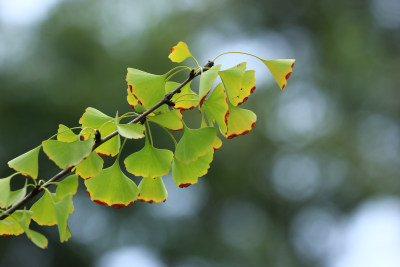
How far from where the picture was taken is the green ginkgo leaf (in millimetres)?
352

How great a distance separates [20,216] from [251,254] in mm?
6081

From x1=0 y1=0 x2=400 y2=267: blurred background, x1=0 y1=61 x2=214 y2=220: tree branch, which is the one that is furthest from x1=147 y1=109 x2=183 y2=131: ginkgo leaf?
x1=0 y1=0 x2=400 y2=267: blurred background

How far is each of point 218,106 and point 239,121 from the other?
4 centimetres

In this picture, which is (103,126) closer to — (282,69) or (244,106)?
(282,69)

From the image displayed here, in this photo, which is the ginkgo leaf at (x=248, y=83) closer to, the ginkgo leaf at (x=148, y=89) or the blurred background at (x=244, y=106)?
the ginkgo leaf at (x=148, y=89)

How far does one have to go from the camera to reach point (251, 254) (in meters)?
6.19

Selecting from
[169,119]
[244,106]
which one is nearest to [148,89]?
[169,119]

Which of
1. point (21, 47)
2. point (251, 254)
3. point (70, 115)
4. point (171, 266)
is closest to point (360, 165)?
point (251, 254)

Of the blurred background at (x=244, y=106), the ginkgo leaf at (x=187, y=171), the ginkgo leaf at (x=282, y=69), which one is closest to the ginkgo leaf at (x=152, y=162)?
the ginkgo leaf at (x=187, y=171)

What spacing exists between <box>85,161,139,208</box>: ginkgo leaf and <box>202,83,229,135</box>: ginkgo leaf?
0.33 ft

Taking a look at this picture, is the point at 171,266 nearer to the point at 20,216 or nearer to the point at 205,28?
the point at 205,28

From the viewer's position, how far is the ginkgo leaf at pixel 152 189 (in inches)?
18.0

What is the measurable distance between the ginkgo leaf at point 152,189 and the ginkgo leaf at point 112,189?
0.06ft

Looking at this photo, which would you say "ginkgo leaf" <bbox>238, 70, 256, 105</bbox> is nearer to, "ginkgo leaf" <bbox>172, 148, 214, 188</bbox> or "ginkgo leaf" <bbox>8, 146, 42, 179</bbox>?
"ginkgo leaf" <bbox>172, 148, 214, 188</bbox>
